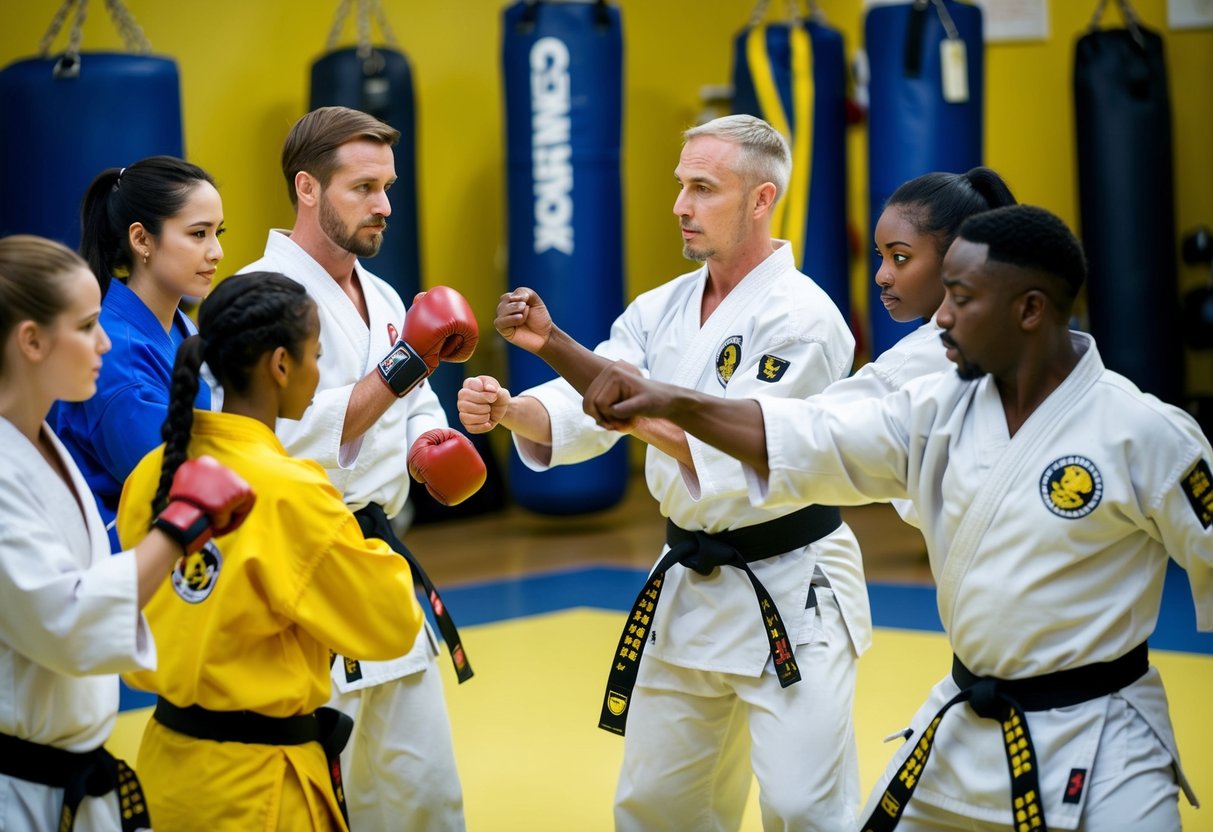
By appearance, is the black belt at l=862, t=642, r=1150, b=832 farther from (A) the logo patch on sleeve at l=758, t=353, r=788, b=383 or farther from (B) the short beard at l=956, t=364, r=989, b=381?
(A) the logo patch on sleeve at l=758, t=353, r=788, b=383

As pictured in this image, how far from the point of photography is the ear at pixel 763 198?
340 centimetres

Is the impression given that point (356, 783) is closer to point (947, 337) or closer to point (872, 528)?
point (947, 337)

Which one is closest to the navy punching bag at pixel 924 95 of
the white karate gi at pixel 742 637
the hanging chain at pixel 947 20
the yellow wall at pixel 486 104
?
the hanging chain at pixel 947 20

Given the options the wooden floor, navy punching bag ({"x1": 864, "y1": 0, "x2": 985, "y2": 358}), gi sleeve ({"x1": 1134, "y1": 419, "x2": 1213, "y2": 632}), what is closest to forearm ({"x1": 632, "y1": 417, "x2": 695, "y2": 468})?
gi sleeve ({"x1": 1134, "y1": 419, "x2": 1213, "y2": 632})

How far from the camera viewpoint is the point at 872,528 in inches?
288

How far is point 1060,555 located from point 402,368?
1350mm

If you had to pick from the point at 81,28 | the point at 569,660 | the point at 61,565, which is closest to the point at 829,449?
the point at 61,565

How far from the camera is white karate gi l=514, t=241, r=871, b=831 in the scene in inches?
123

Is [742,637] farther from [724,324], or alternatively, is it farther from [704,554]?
[724,324]

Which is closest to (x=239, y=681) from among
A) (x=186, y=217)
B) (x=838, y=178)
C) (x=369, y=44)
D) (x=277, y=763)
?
(x=277, y=763)

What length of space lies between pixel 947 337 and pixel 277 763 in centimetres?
133

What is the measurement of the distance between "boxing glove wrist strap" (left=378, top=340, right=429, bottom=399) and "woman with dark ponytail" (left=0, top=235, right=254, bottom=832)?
0.72m

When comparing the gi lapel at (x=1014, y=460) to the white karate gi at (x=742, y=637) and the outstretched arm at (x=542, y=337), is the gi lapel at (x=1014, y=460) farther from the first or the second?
the outstretched arm at (x=542, y=337)

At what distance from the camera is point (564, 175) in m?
7.39
